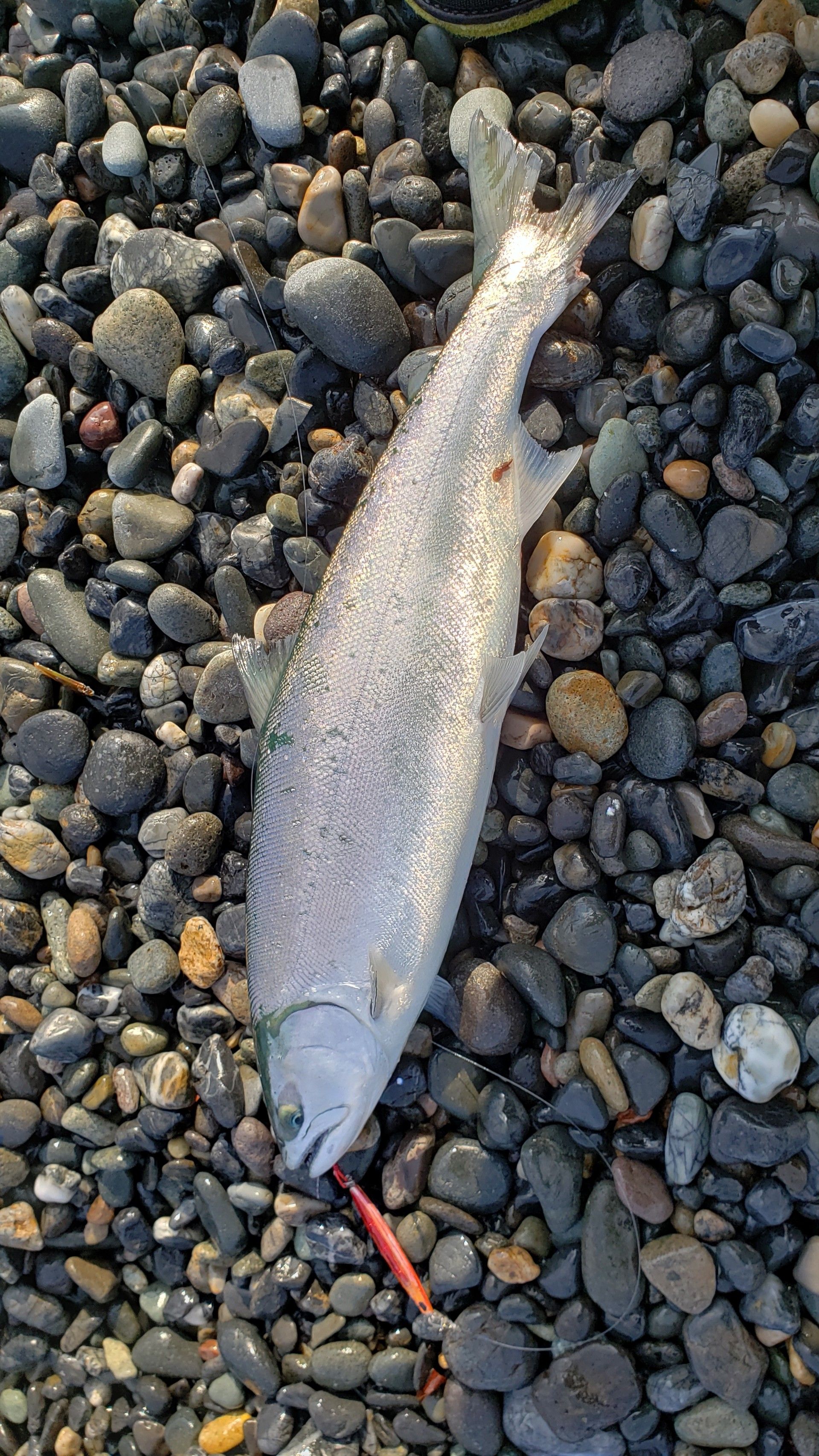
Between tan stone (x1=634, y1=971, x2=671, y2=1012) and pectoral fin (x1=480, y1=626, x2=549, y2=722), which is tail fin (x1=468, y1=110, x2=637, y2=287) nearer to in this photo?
pectoral fin (x1=480, y1=626, x2=549, y2=722)

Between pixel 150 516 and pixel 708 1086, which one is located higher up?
pixel 150 516

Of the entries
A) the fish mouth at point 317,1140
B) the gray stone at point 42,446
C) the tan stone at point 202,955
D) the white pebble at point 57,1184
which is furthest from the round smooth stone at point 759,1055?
the gray stone at point 42,446

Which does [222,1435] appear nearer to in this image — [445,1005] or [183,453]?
[445,1005]

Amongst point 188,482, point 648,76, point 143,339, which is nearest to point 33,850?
point 188,482

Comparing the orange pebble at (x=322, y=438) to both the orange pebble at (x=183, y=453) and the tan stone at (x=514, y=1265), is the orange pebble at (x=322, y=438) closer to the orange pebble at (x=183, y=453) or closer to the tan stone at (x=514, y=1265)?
the orange pebble at (x=183, y=453)

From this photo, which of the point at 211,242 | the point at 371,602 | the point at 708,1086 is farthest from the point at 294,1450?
the point at 211,242

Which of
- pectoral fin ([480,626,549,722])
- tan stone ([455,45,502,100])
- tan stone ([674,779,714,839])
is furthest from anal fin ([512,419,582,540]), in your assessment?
tan stone ([455,45,502,100])

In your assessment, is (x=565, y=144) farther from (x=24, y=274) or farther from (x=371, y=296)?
(x=24, y=274)
